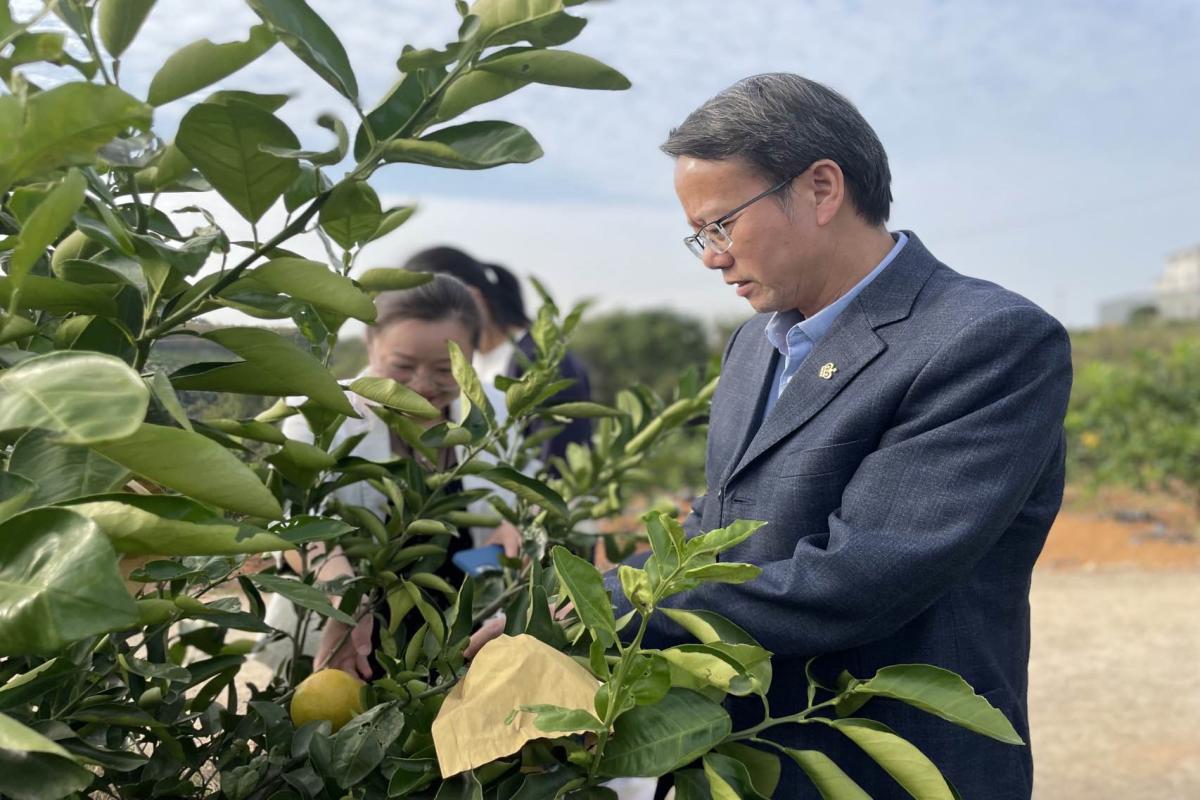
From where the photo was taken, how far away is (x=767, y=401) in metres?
1.87

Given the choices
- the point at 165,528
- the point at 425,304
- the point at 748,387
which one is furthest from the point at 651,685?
the point at 425,304

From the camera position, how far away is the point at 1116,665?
236 inches

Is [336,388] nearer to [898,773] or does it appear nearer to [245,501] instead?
[245,501]

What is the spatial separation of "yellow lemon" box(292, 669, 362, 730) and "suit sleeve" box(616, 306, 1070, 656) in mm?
307

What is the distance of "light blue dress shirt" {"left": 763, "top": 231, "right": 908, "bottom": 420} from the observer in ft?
5.57

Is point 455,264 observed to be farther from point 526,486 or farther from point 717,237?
point 526,486

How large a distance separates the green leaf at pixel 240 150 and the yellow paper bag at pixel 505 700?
43 centimetres

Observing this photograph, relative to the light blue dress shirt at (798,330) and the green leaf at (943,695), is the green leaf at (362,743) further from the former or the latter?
the light blue dress shirt at (798,330)

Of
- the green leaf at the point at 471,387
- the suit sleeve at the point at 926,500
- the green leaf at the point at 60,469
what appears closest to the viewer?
the green leaf at the point at 60,469

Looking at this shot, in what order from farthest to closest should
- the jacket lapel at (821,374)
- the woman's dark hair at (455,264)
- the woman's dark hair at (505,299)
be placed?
1. the woman's dark hair at (505,299)
2. the woman's dark hair at (455,264)
3. the jacket lapel at (821,374)

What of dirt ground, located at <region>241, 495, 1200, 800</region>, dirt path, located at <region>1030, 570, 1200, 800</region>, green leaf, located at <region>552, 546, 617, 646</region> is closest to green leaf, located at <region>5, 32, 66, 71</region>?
green leaf, located at <region>552, 546, 617, 646</region>

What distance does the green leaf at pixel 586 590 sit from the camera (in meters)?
0.97

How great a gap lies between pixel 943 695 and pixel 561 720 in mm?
358

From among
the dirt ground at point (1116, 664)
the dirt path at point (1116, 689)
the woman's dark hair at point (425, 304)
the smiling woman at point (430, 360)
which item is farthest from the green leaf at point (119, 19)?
the dirt path at point (1116, 689)
